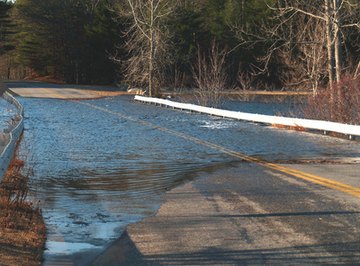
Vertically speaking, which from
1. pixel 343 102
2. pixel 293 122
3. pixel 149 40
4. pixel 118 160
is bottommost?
pixel 118 160

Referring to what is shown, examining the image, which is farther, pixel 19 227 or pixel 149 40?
pixel 149 40

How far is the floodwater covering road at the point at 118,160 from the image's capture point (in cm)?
865

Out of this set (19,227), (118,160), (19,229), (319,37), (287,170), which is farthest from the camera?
(319,37)

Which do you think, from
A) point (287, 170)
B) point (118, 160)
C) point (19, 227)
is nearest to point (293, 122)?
point (118, 160)

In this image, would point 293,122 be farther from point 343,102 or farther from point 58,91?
point 58,91

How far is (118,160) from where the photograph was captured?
49.6 ft

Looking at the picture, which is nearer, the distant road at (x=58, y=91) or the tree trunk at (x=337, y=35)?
the tree trunk at (x=337, y=35)

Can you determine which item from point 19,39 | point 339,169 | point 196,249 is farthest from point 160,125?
point 19,39

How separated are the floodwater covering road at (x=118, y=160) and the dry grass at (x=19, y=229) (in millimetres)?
154

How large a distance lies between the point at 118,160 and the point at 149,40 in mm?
33455

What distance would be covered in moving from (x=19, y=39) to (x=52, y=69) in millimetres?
7932

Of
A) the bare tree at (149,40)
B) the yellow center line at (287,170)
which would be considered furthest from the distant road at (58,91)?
the yellow center line at (287,170)

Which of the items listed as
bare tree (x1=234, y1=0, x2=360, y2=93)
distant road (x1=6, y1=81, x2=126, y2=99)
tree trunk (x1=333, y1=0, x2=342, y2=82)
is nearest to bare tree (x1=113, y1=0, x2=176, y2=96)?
distant road (x1=6, y1=81, x2=126, y2=99)

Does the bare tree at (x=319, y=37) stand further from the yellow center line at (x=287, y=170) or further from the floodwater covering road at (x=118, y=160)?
the yellow center line at (x=287, y=170)
